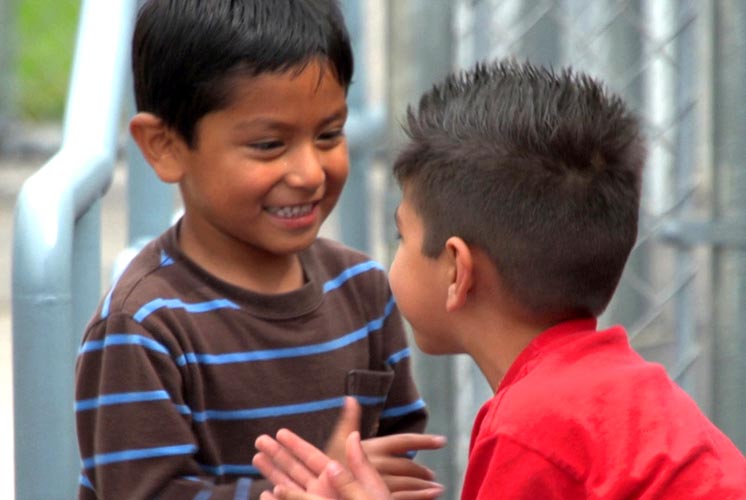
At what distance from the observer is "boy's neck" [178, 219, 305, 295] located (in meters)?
2.02

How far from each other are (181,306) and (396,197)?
50.0 inches

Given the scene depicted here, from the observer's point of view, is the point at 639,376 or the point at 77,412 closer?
the point at 639,376

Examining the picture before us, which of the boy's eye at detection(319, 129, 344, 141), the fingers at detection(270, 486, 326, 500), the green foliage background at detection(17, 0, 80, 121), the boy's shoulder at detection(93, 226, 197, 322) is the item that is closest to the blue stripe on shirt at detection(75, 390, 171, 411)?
the boy's shoulder at detection(93, 226, 197, 322)

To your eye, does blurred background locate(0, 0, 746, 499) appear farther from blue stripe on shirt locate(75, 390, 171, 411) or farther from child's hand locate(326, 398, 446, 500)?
child's hand locate(326, 398, 446, 500)

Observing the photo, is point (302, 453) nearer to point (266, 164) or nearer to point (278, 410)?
point (278, 410)

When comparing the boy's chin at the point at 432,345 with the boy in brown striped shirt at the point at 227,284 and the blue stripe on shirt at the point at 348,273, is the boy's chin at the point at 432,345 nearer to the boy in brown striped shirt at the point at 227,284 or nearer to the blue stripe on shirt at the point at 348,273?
the boy in brown striped shirt at the point at 227,284

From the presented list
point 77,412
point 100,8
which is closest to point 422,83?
point 100,8

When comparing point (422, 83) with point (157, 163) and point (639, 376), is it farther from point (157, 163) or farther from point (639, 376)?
point (639, 376)

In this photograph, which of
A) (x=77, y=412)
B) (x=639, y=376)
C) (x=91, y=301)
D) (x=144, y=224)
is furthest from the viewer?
(x=144, y=224)

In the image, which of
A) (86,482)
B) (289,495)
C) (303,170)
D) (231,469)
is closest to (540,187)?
(303,170)

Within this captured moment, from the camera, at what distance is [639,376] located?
1652 millimetres

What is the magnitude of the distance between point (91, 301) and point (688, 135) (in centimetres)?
251

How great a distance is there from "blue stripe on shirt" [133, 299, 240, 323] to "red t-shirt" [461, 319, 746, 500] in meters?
0.46

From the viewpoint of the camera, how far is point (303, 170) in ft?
6.45
